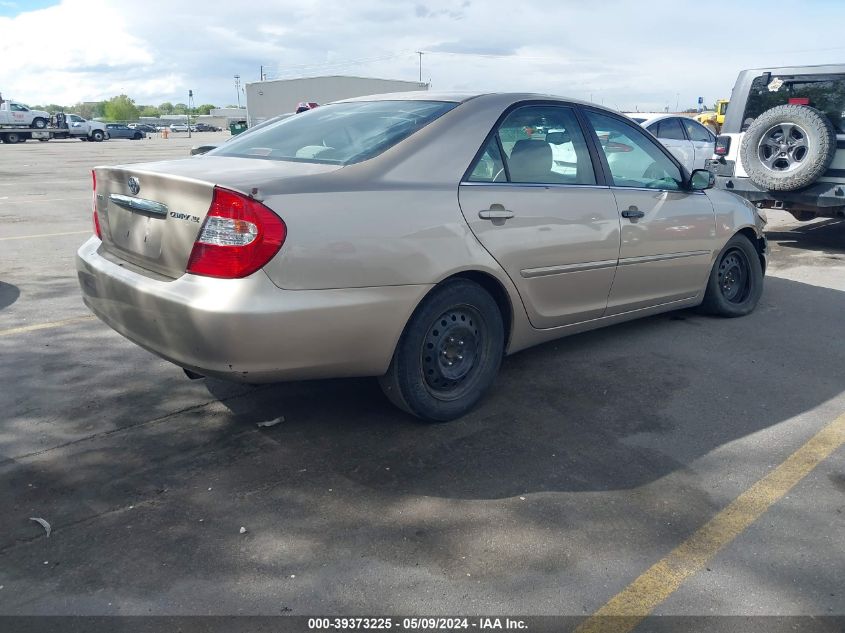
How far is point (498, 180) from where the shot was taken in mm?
4012

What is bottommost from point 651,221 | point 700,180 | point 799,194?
point 799,194

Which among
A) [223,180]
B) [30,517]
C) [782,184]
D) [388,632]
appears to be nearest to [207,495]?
[30,517]

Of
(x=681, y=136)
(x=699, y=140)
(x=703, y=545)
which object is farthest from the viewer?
(x=699, y=140)

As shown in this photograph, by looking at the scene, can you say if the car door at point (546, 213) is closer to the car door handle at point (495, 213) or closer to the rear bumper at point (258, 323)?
the car door handle at point (495, 213)

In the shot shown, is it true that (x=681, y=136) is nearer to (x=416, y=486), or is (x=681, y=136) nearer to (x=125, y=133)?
(x=416, y=486)

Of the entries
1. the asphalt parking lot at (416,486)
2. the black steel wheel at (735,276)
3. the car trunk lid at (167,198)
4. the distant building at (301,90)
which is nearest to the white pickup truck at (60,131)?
the distant building at (301,90)

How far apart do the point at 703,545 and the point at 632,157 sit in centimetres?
282

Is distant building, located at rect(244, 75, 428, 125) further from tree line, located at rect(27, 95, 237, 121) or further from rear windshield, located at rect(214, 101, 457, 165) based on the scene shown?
tree line, located at rect(27, 95, 237, 121)

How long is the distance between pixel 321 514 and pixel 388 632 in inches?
29.3

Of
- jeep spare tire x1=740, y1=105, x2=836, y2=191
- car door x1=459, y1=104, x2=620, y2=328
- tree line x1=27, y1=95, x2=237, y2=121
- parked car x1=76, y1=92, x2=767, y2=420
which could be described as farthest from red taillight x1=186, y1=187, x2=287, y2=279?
tree line x1=27, y1=95, x2=237, y2=121

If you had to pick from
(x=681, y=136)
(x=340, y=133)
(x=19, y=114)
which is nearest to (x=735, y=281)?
(x=340, y=133)

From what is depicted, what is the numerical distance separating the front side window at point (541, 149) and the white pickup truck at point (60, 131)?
46703 mm

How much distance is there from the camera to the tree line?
140m

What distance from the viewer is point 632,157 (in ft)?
16.2
